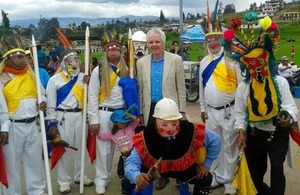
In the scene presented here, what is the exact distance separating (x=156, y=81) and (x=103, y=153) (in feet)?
3.77

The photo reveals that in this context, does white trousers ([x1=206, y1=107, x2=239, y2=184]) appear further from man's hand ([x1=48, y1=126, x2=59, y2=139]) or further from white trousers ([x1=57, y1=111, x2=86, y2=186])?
man's hand ([x1=48, y1=126, x2=59, y2=139])

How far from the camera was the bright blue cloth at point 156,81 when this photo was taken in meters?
5.16

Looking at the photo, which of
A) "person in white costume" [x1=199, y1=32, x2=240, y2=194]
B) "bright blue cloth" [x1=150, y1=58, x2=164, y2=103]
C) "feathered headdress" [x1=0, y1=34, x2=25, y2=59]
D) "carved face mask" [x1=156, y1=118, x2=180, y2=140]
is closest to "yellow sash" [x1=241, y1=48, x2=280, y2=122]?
"person in white costume" [x1=199, y1=32, x2=240, y2=194]

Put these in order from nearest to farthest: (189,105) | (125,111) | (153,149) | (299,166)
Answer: (153,149) < (125,111) < (299,166) < (189,105)

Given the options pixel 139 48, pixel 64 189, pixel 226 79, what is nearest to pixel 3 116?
pixel 64 189

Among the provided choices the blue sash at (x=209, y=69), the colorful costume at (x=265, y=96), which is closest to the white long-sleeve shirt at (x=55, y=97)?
the blue sash at (x=209, y=69)

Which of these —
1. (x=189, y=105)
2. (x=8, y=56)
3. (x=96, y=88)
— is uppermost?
(x=8, y=56)

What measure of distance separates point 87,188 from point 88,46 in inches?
73.1

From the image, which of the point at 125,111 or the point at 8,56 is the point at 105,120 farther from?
the point at 8,56

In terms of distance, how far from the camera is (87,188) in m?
5.60

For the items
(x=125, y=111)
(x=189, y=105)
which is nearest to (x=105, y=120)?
(x=125, y=111)

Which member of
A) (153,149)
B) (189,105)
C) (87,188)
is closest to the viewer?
(153,149)

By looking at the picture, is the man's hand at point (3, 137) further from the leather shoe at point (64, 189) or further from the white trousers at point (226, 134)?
the white trousers at point (226, 134)

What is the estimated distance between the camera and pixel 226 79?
5004 millimetres
